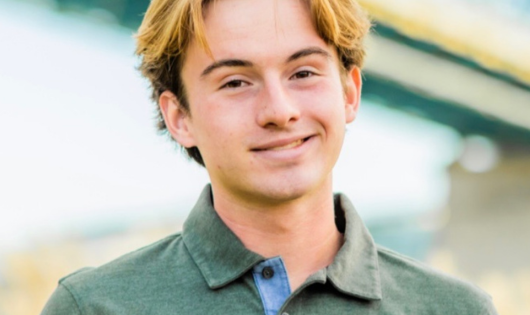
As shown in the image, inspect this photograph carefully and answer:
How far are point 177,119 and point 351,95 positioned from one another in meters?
0.49

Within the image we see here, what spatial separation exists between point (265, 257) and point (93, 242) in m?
7.79

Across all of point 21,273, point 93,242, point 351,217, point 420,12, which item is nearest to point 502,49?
A: point 420,12

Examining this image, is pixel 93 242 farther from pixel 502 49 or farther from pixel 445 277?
pixel 445 277

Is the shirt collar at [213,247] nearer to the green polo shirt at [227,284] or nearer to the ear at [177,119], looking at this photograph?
the green polo shirt at [227,284]

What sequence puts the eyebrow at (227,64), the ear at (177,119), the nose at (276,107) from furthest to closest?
the ear at (177,119)
the eyebrow at (227,64)
the nose at (276,107)

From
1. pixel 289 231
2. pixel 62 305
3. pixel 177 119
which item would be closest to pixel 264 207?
pixel 289 231

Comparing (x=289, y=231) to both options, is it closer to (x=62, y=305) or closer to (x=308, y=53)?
(x=308, y=53)

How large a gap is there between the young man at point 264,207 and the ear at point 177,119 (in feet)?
0.11

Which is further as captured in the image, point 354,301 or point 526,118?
point 526,118

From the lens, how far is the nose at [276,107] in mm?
2395

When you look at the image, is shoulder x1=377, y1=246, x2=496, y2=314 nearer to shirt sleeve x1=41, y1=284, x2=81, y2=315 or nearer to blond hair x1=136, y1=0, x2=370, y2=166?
blond hair x1=136, y1=0, x2=370, y2=166

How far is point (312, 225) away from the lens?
261 centimetres

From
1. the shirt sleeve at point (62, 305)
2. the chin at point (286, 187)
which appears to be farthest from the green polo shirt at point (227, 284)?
the chin at point (286, 187)

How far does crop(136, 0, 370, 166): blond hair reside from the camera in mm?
2592
